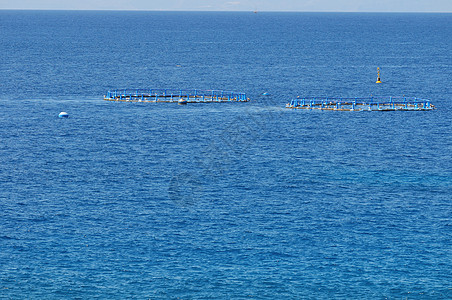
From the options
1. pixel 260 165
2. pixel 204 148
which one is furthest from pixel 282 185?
pixel 204 148

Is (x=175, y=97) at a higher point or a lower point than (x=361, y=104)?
lower

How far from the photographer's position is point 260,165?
11869 centimetres

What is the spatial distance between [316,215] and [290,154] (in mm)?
34878

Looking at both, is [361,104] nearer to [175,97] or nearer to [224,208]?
[175,97]

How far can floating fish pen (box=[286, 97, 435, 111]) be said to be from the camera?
173250 mm

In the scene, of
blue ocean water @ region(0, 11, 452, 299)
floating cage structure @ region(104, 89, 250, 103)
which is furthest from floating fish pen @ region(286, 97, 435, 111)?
blue ocean water @ region(0, 11, 452, 299)

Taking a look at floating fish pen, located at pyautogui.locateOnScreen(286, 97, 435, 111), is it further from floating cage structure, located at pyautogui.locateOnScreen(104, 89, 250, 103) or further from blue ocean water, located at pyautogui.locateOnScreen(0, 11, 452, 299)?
blue ocean water, located at pyautogui.locateOnScreen(0, 11, 452, 299)

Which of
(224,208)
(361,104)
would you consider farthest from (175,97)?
(224,208)

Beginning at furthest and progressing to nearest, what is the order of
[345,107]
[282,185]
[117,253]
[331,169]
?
1. [345,107]
2. [331,169]
3. [282,185]
4. [117,253]

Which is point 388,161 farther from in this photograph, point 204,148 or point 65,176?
point 65,176

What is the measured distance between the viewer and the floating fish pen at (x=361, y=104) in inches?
6821

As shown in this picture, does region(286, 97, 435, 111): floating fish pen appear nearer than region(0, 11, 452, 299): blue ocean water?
No

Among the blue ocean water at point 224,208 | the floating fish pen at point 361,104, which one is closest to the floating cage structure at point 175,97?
the floating fish pen at point 361,104

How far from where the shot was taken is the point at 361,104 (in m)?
181
